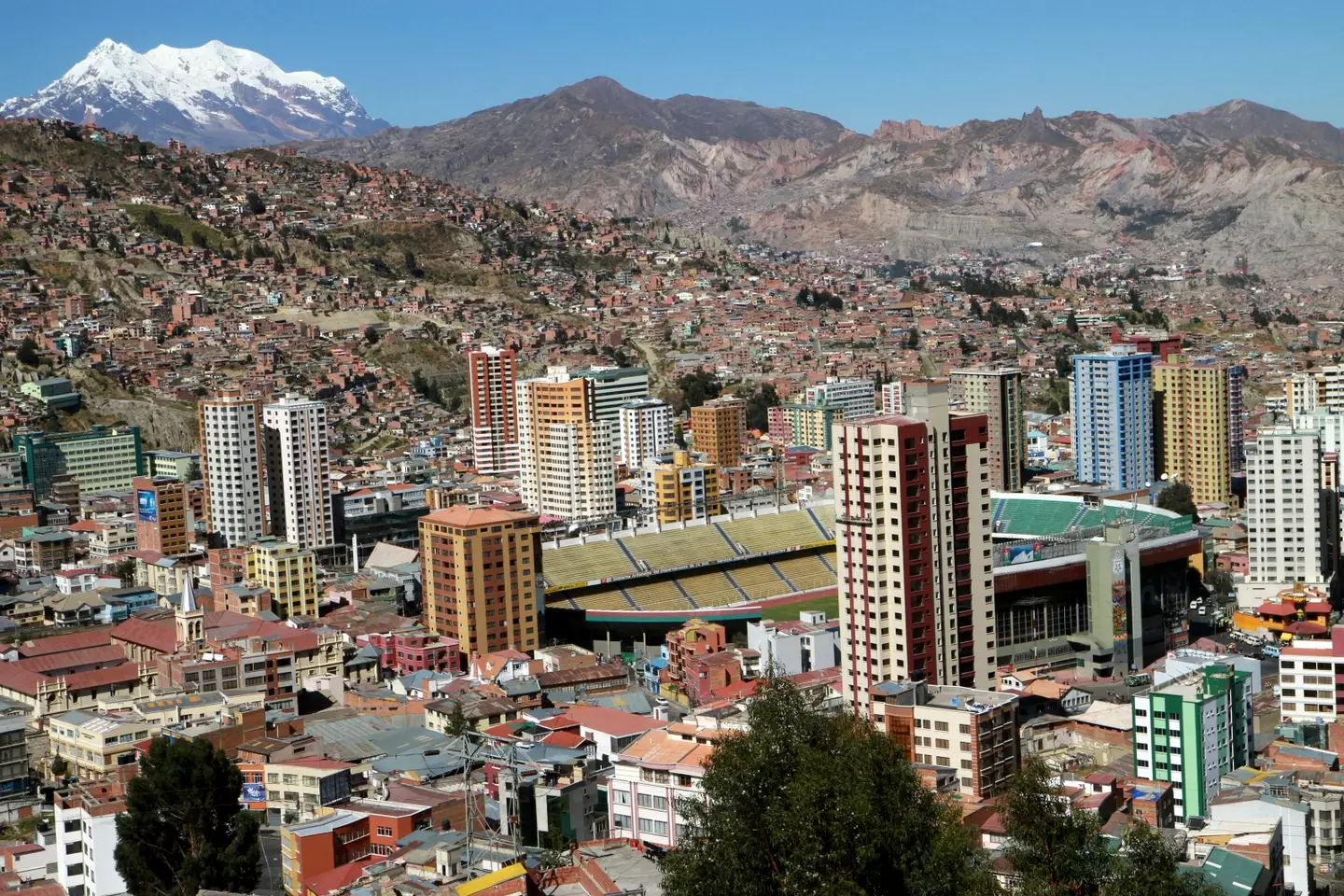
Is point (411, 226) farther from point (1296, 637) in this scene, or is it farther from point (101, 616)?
point (1296, 637)

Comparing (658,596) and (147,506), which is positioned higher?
(147,506)

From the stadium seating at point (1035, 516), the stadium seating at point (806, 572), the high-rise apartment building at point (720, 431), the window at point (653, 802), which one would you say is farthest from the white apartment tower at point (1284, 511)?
the high-rise apartment building at point (720, 431)

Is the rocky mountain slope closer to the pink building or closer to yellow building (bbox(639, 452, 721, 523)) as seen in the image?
yellow building (bbox(639, 452, 721, 523))

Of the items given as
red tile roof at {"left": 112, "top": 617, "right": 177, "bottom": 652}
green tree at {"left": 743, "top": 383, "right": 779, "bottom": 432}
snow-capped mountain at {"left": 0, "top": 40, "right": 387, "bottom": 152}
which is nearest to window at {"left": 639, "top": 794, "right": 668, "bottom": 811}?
red tile roof at {"left": 112, "top": 617, "right": 177, "bottom": 652}

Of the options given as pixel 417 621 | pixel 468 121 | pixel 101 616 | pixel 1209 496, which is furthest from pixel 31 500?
pixel 468 121

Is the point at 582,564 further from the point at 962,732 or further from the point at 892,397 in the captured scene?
the point at 892,397

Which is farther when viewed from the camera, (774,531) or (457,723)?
(774,531)

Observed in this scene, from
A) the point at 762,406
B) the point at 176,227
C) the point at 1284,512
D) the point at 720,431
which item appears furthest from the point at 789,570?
the point at 176,227
